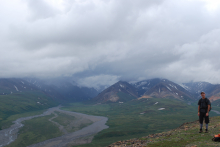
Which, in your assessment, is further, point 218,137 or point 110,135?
point 110,135

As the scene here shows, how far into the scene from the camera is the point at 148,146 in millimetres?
24062

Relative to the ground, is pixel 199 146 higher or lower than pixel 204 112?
lower

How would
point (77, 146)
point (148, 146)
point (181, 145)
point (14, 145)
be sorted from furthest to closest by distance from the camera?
point (14, 145) → point (77, 146) → point (148, 146) → point (181, 145)

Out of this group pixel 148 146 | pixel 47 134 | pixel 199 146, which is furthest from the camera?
pixel 47 134

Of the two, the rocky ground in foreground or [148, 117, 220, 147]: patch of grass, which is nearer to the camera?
[148, 117, 220, 147]: patch of grass

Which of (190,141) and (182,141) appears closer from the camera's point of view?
(190,141)

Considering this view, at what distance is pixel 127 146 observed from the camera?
26.8m

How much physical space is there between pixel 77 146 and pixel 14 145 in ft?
140

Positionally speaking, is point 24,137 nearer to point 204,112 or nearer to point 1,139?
point 1,139

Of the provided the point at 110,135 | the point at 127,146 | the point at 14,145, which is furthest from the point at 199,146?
the point at 14,145

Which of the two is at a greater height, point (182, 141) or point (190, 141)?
point (190, 141)

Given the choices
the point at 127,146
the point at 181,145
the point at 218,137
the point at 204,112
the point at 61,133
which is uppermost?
the point at 204,112

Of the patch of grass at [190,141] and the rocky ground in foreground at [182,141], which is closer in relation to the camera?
the patch of grass at [190,141]

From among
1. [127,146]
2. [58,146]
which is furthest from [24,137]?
[127,146]
